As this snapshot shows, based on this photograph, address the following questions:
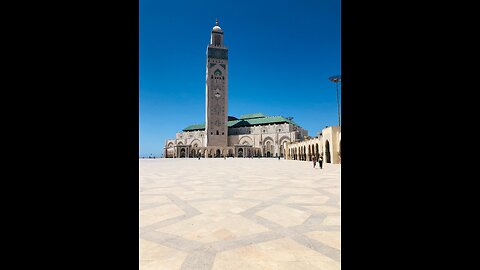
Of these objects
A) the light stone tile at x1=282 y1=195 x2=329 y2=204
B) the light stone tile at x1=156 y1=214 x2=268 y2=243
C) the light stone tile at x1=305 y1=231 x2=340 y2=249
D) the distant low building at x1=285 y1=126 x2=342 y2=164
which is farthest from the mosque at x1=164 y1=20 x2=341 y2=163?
the light stone tile at x1=305 y1=231 x2=340 y2=249

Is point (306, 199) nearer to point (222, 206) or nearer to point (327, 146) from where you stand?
point (222, 206)

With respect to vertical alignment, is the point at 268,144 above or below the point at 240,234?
above

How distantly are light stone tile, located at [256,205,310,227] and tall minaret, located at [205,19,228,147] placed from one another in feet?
208

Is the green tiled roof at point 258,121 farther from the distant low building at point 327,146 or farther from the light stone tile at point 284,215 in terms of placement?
the light stone tile at point 284,215

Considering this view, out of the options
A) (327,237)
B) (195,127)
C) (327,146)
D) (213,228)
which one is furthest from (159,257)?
(195,127)

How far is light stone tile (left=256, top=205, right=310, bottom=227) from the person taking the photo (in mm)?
3682

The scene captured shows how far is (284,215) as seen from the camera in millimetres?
4070

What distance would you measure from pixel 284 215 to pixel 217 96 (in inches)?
2634
